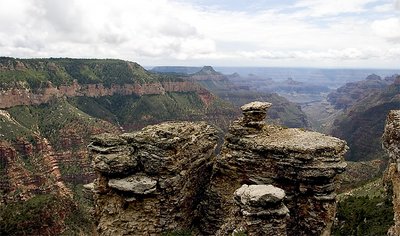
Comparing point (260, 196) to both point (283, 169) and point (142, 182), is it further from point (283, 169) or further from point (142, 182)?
point (142, 182)

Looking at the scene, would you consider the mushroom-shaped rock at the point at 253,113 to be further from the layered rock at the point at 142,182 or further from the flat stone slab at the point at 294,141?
the layered rock at the point at 142,182

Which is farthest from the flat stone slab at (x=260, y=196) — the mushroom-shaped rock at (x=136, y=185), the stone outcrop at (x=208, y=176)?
the mushroom-shaped rock at (x=136, y=185)

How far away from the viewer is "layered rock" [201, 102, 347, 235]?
107ft

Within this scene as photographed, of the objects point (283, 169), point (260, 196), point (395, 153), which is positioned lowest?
point (260, 196)

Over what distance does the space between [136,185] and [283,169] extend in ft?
43.6

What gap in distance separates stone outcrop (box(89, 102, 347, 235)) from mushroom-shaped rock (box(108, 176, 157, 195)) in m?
0.09

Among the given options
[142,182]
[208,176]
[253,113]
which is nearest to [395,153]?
[253,113]

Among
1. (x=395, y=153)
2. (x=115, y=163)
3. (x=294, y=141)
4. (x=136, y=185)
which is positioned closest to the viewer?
(x=395, y=153)

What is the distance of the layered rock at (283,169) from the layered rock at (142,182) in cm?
358

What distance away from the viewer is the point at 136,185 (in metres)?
34.8

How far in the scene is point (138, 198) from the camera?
3541 cm

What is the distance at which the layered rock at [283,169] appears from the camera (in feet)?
107

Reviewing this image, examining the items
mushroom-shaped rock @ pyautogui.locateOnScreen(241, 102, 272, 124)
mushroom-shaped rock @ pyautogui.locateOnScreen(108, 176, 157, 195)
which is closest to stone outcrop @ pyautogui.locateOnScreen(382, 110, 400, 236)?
mushroom-shaped rock @ pyautogui.locateOnScreen(241, 102, 272, 124)

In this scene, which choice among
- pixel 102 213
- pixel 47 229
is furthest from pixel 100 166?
pixel 47 229
